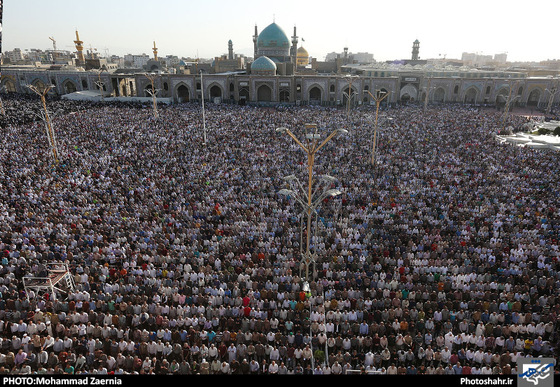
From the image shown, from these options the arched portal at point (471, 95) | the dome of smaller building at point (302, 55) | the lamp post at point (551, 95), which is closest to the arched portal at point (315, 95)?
the arched portal at point (471, 95)

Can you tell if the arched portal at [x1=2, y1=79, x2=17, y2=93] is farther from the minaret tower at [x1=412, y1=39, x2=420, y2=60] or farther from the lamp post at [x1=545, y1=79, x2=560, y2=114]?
the lamp post at [x1=545, y1=79, x2=560, y2=114]

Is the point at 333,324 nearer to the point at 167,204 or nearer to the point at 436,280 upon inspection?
the point at 436,280

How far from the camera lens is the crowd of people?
966 cm

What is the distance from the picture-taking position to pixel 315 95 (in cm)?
5684

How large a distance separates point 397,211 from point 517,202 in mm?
6123

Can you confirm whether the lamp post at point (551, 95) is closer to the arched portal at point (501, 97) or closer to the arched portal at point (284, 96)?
the arched portal at point (501, 97)

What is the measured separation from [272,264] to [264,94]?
1842 inches

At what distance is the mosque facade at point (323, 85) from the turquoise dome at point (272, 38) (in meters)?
8.49

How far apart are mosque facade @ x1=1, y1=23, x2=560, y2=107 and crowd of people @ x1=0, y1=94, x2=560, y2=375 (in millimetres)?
32845

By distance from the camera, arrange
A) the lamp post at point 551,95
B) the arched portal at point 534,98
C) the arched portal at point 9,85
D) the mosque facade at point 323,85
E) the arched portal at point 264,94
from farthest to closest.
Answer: the arched portal at point 9,85, the arched portal at point 534,98, the arched portal at point 264,94, the mosque facade at point 323,85, the lamp post at point 551,95

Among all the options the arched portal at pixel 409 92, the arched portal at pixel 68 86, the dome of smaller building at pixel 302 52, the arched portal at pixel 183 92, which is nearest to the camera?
the arched portal at pixel 409 92

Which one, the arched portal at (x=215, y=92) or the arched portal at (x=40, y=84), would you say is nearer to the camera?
the arched portal at (x=215, y=92)

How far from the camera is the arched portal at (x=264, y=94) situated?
5581 cm

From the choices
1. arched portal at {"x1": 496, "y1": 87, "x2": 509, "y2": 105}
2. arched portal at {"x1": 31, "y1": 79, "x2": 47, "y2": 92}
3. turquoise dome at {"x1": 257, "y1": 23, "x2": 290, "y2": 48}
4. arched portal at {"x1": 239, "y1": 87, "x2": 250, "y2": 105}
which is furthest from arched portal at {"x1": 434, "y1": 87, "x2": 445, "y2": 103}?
arched portal at {"x1": 31, "y1": 79, "x2": 47, "y2": 92}
